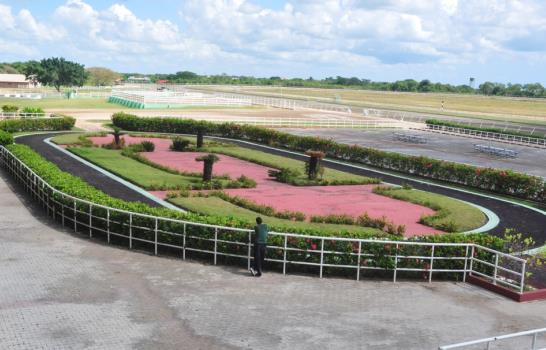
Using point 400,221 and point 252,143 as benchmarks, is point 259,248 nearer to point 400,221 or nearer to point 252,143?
point 400,221

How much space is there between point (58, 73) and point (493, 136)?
375 feet

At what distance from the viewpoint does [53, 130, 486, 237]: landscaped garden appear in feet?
76.3

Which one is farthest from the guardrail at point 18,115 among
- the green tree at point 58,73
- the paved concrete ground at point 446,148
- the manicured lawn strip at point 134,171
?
the green tree at point 58,73

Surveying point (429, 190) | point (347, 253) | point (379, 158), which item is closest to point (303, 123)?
point (379, 158)

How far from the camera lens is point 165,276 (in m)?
15.3

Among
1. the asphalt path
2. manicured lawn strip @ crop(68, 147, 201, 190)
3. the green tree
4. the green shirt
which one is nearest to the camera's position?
the green shirt

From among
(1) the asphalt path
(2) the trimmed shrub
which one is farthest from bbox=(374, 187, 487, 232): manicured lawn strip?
(2) the trimmed shrub

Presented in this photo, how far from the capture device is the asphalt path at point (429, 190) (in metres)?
24.4

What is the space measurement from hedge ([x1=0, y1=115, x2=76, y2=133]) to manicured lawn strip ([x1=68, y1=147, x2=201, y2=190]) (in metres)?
13.6

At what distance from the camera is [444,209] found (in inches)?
1040

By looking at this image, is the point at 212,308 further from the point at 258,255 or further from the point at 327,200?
the point at 327,200

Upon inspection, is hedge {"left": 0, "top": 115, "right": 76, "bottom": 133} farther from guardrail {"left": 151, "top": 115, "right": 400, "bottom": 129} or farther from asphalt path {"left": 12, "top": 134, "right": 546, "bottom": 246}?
guardrail {"left": 151, "top": 115, "right": 400, "bottom": 129}

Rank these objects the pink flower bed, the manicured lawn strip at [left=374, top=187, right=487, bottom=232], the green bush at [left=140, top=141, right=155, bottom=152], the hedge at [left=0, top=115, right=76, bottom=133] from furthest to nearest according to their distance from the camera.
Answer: the hedge at [left=0, top=115, right=76, bottom=133], the green bush at [left=140, top=141, right=155, bottom=152], the pink flower bed, the manicured lawn strip at [left=374, top=187, right=487, bottom=232]

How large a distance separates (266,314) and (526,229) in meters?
14.8
